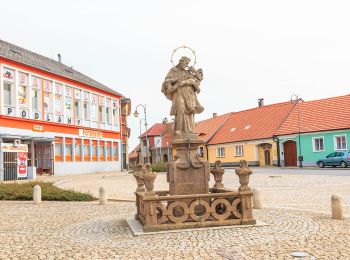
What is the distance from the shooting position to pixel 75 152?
38312 millimetres

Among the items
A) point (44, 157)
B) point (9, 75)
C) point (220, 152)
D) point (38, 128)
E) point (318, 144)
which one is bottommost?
point (44, 157)

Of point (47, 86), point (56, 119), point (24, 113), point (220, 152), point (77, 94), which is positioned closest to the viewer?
point (24, 113)

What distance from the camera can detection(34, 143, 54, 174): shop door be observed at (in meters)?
34.1

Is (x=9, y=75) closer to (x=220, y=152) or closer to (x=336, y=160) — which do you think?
(x=336, y=160)

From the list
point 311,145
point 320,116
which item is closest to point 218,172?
point 311,145

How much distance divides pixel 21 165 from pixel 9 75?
6.53m

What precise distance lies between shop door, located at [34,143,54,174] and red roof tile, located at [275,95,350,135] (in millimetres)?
22922

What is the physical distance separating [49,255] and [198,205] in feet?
11.5

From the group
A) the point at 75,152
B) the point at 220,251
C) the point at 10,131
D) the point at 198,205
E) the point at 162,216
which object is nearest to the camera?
the point at 220,251

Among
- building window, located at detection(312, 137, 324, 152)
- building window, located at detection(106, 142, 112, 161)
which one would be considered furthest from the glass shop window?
building window, located at detection(312, 137, 324, 152)

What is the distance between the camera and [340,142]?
38219 mm

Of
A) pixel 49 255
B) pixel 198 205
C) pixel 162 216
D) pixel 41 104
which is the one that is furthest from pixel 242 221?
pixel 41 104

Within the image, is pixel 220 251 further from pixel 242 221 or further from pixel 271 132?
pixel 271 132

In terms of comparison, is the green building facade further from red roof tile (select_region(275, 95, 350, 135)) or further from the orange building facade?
the orange building facade
